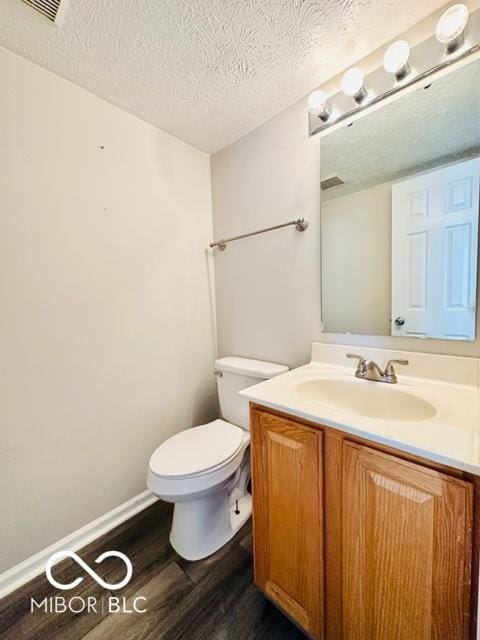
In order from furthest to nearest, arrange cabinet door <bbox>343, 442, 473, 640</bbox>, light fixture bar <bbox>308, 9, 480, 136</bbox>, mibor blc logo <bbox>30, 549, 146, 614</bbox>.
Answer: mibor blc logo <bbox>30, 549, 146, 614</bbox> < light fixture bar <bbox>308, 9, 480, 136</bbox> < cabinet door <bbox>343, 442, 473, 640</bbox>

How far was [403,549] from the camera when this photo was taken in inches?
25.6

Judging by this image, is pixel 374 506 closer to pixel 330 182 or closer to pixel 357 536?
pixel 357 536

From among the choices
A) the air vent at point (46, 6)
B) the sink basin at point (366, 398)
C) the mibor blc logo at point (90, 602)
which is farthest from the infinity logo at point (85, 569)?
the air vent at point (46, 6)

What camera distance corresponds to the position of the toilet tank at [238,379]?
1.48 meters

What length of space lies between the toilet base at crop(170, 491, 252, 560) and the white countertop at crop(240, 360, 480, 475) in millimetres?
682

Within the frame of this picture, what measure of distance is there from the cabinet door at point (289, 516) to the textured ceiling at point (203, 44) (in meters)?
1.43

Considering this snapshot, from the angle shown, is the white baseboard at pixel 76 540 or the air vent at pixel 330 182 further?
the air vent at pixel 330 182

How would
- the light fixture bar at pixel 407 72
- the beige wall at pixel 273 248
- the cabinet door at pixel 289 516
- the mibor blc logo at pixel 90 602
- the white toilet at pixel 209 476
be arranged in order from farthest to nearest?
1. the beige wall at pixel 273 248
2. the white toilet at pixel 209 476
3. the mibor blc logo at pixel 90 602
4. the light fixture bar at pixel 407 72
5. the cabinet door at pixel 289 516

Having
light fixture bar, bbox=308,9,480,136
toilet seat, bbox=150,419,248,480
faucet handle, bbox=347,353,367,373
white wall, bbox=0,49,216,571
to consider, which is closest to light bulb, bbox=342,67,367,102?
light fixture bar, bbox=308,9,480,136

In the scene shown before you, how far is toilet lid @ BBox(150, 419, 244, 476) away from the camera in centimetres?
117

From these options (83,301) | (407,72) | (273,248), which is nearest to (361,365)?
(273,248)

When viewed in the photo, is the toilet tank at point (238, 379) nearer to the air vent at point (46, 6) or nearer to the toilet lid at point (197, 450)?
the toilet lid at point (197, 450)

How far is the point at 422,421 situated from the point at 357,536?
0.36 meters

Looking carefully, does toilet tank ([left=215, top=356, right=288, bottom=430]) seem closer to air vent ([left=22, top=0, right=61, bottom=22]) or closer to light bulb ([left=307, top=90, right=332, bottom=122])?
light bulb ([left=307, top=90, right=332, bottom=122])
